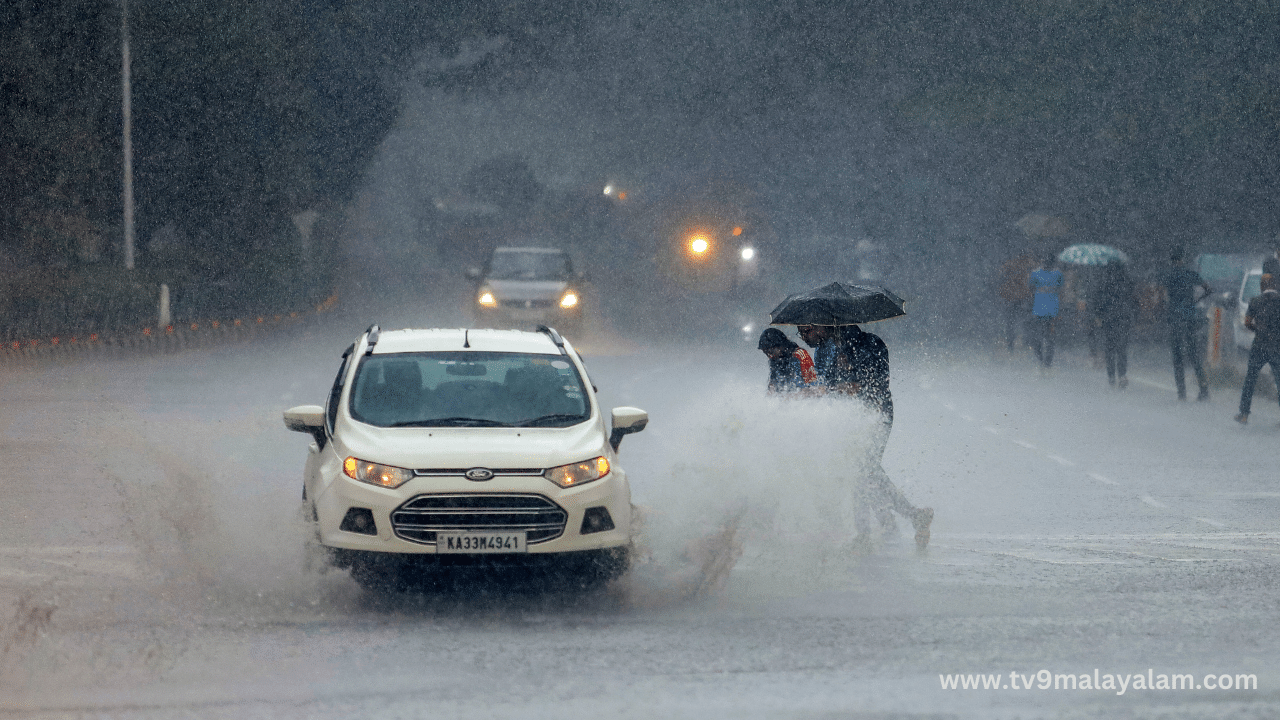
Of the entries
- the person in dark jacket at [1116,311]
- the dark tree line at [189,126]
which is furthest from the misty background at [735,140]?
the person in dark jacket at [1116,311]

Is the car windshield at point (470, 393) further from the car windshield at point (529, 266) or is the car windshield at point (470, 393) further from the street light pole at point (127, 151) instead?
the street light pole at point (127, 151)

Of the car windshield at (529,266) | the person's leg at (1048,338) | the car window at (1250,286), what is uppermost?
the car window at (1250,286)

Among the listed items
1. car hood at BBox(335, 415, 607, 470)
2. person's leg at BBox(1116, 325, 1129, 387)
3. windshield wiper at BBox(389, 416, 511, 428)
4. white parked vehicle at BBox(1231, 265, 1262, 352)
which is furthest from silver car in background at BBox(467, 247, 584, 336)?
car hood at BBox(335, 415, 607, 470)

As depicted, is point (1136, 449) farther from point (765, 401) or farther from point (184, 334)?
point (184, 334)

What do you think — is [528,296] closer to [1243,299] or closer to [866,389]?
[1243,299]

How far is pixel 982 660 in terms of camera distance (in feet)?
22.2

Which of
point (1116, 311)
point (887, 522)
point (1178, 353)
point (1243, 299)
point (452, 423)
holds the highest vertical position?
point (452, 423)

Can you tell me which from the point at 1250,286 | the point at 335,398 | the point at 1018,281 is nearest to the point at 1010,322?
the point at 1018,281

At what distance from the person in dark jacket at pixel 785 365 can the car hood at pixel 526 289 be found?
69.8ft

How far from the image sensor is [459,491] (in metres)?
7.79

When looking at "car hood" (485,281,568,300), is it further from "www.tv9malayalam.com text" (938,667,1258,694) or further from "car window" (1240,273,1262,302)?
"www.tv9malayalam.com text" (938,667,1258,694)

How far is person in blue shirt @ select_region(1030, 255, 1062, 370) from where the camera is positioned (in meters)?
25.0

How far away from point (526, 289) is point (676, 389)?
393 inches

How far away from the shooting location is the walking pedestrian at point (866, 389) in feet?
31.7
